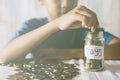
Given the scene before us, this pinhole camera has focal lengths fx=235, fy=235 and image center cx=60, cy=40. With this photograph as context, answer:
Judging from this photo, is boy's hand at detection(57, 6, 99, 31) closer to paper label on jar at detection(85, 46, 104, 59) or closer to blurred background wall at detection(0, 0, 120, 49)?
blurred background wall at detection(0, 0, 120, 49)

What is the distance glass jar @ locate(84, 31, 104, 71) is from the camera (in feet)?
3.73

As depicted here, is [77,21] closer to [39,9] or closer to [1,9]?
[39,9]

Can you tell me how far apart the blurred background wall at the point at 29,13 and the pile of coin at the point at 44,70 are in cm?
21

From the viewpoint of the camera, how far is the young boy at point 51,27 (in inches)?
52.2

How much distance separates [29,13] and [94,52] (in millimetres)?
441

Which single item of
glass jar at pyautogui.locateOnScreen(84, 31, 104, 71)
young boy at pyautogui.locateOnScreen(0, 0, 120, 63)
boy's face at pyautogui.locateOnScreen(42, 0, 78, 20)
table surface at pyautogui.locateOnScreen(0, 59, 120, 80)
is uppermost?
boy's face at pyautogui.locateOnScreen(42, 0, 78, 20)

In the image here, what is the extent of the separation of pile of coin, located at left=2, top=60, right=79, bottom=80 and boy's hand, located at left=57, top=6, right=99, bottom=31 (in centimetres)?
22

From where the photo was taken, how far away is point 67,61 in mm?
1328

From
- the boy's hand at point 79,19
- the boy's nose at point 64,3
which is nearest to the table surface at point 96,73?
the boy's hand at point 79,19

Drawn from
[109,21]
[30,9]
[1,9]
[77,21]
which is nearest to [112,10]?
[109,21]

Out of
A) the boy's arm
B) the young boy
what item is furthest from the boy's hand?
the boy's arm

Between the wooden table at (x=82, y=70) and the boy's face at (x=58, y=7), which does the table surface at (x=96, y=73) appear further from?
the boy's face at (x=58, y=7)

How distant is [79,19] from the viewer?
4.32ft

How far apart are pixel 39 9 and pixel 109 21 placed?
1.33ft
